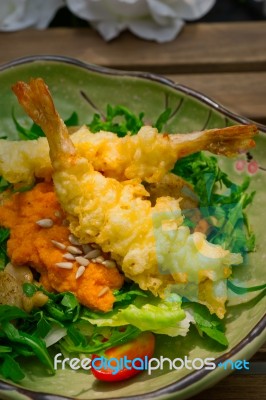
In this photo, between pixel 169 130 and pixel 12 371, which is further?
pixel 169 130

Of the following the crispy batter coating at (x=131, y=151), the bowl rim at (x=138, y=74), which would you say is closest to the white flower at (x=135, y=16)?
the bowl rim at (x=138, y=74)

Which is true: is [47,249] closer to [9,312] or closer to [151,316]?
[9,312]

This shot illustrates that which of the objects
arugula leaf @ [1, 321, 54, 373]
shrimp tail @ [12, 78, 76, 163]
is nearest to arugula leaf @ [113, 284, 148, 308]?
arugula leaf @ [1, 321, 54, 373]

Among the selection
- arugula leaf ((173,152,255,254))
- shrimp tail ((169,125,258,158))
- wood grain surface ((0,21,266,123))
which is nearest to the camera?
shrimp tail ((169,125,258,158))

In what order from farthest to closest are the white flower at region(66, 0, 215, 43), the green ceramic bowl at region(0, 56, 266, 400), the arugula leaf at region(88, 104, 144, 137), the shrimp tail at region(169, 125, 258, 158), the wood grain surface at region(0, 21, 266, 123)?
the white flower at region(66, 0, 215, 43), the wood grain surface at region(0, 21, 266, 123), the arugula leaf at region(88, 104, 144, 137), the shrimp tail at region(169, 125, 258, 158), the green ceramic bowl at region(0, 56, 266, 400)

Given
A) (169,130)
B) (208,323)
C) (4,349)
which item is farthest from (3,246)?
(169,130)

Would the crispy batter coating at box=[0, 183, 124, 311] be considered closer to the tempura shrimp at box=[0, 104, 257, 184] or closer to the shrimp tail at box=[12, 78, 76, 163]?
the tempura shrimp at box=[0, 104, 257, 184]

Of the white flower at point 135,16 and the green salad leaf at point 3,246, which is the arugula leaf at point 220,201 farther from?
the white flower at point 135,16

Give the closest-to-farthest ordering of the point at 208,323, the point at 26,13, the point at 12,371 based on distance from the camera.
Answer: the point at 12,371 → the point at 208,323 → the point at 26,13
